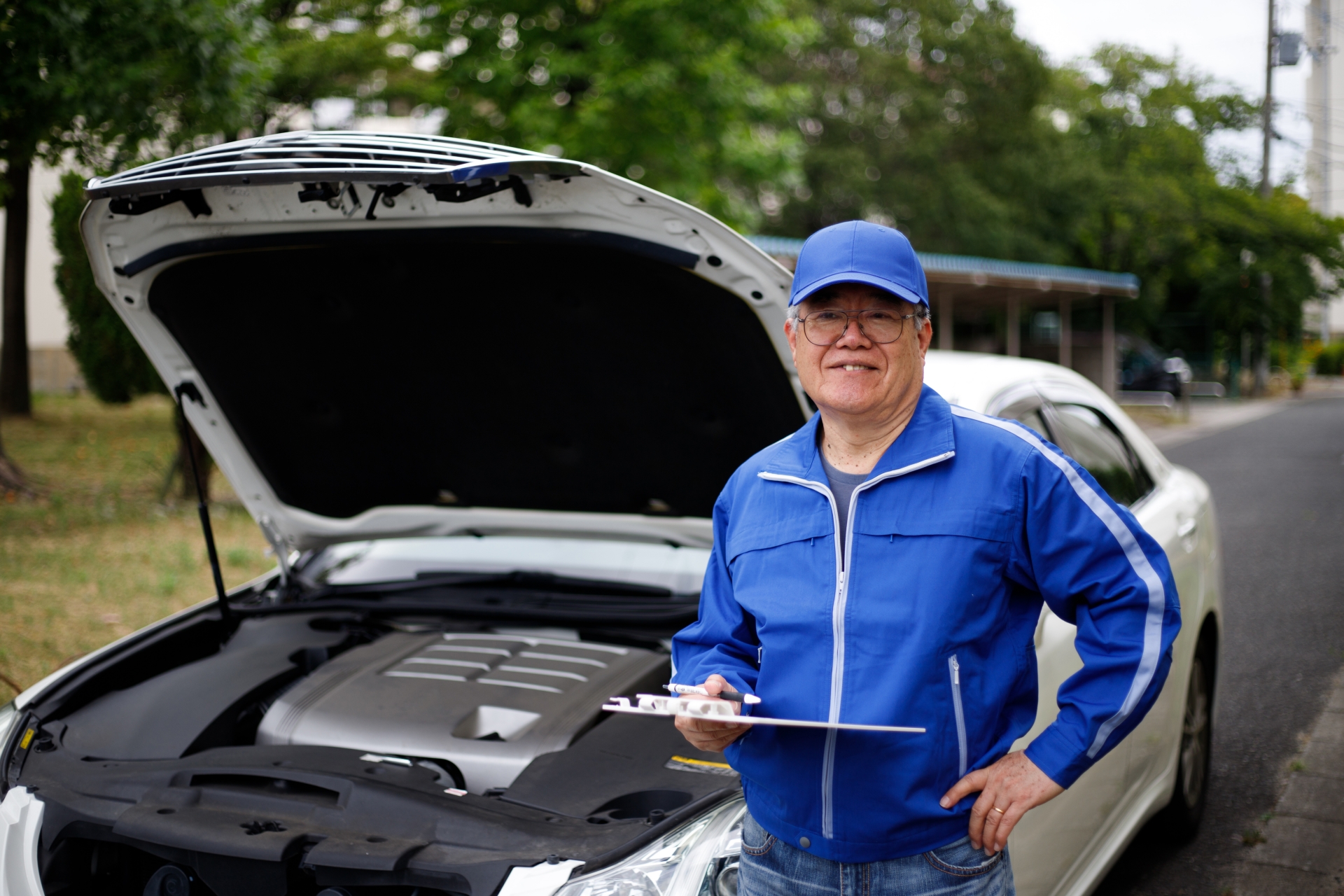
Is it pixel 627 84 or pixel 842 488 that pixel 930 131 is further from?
pixel 842 488

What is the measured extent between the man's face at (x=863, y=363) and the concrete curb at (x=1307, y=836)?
2633 mm

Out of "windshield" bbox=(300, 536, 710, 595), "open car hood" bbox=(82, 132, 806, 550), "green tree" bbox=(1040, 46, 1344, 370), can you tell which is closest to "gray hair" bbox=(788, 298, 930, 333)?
"open car hood" bbox=(82, 132, 806, 550)

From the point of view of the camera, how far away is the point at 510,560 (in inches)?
141

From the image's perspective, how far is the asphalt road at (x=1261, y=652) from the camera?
146 inches

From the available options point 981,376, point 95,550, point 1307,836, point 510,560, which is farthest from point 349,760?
point 95,550

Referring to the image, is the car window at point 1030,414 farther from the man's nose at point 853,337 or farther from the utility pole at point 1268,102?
the utility pole at point 1268,102

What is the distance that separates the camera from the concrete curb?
3439 millimetres

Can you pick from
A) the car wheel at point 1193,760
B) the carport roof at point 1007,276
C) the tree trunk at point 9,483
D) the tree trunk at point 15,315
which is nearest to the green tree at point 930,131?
the carport roof at point 1007,276

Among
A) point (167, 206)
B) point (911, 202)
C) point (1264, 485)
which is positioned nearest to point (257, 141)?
point (167, 206)

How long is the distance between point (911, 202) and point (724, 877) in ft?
101

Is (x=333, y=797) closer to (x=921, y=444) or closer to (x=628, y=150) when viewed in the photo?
(x=921, y=444)

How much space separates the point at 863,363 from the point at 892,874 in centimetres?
77

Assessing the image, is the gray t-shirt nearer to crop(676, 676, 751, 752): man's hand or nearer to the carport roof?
crop(676, 676, 751, 752): man's hand

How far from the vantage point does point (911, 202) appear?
31.0 m
